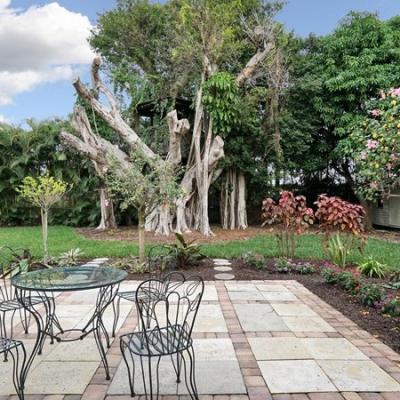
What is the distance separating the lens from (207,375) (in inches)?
97.1

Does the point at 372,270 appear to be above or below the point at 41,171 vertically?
below

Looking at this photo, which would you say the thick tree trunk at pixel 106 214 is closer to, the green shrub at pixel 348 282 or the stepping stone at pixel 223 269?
the stepping stone at pixel 223 269

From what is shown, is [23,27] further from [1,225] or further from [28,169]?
[1,225]

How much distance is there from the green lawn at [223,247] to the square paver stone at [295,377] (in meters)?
4.14

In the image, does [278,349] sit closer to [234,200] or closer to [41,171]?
[234,200]

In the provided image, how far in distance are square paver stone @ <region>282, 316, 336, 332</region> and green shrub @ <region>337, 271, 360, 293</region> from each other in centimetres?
105

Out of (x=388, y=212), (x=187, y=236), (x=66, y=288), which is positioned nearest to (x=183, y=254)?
(x=187, y=236)

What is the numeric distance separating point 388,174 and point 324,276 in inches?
63.5

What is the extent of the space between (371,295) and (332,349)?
1.42m

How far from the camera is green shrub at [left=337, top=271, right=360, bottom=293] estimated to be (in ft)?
14.7

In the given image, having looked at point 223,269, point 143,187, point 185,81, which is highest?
point 185,81

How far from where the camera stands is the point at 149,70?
12.1 metres

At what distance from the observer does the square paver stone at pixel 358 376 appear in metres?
2.28

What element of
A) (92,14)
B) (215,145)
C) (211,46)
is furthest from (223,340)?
(92,14)
